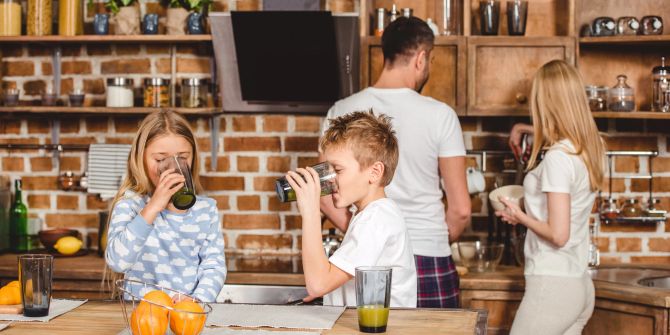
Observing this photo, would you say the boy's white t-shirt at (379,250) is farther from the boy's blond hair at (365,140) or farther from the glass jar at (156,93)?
the glass jar at (156,93)

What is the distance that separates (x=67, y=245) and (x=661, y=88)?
2337 millimetres

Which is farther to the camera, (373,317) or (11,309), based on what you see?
(11,309)

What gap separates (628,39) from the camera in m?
3.18

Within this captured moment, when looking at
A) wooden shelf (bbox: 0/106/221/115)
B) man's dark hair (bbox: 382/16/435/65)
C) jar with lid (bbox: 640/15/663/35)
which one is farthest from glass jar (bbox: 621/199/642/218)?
wooden shelf (bbox: 0/106/221/115)

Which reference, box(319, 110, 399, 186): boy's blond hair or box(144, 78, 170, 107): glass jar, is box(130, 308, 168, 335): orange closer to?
box(319, 110, 399, 186): boy's blond hair

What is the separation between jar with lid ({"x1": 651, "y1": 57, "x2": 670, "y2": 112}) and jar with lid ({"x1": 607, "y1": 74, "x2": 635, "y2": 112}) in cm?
10

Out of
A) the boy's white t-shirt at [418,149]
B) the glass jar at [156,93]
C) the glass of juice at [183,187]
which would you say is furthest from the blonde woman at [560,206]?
the glass jar at [156,93]

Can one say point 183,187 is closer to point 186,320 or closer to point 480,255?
A: point 186,320

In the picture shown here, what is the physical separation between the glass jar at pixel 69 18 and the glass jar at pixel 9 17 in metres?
0.18

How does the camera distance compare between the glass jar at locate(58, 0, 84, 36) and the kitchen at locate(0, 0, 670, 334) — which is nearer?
the kitchen at locate(0, 0, 670, 334)

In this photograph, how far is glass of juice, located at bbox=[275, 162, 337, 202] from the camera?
1832 millimetres

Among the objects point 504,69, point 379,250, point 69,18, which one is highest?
point 69,18

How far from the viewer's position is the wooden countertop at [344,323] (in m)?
1.60

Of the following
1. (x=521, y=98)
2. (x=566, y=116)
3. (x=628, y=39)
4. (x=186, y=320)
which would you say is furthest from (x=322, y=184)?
(x=628, y=39)
